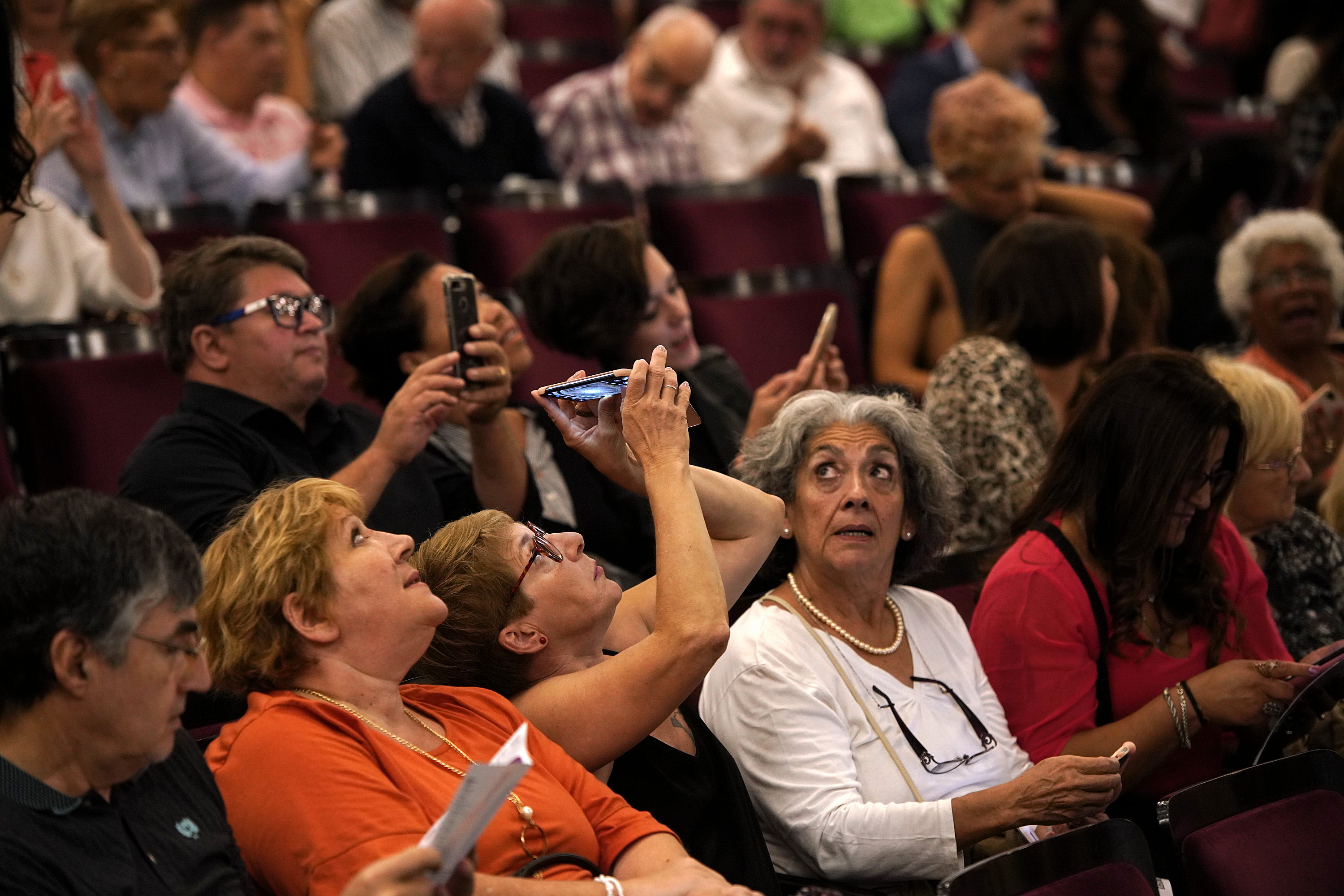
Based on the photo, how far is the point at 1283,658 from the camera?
8.84 feet

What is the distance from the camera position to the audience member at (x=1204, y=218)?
4.53 metres

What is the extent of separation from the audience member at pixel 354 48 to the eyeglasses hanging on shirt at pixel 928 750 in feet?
12.1

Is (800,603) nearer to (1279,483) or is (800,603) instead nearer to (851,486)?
(851,486)

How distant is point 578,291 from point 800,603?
39.5 inches

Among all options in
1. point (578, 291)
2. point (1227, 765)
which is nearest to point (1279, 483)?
point (1227, 765)

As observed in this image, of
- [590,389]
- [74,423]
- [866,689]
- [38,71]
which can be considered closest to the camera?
[590,389]

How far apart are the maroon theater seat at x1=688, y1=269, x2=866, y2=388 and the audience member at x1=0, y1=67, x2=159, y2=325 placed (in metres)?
1.42

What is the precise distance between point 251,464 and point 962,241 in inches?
87.7

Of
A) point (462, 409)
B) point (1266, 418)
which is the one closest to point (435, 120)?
point (462, 409)

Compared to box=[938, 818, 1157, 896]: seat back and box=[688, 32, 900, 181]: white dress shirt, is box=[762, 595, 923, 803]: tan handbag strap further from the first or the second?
box=[688, 32, 900, 181]: white dress shirt

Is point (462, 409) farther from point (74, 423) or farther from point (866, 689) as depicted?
point (866, 689)

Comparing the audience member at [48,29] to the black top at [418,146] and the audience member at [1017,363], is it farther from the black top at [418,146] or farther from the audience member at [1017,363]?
the audience member at [1017,363]

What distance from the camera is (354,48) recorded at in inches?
216

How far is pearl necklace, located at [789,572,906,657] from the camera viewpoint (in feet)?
7.73
